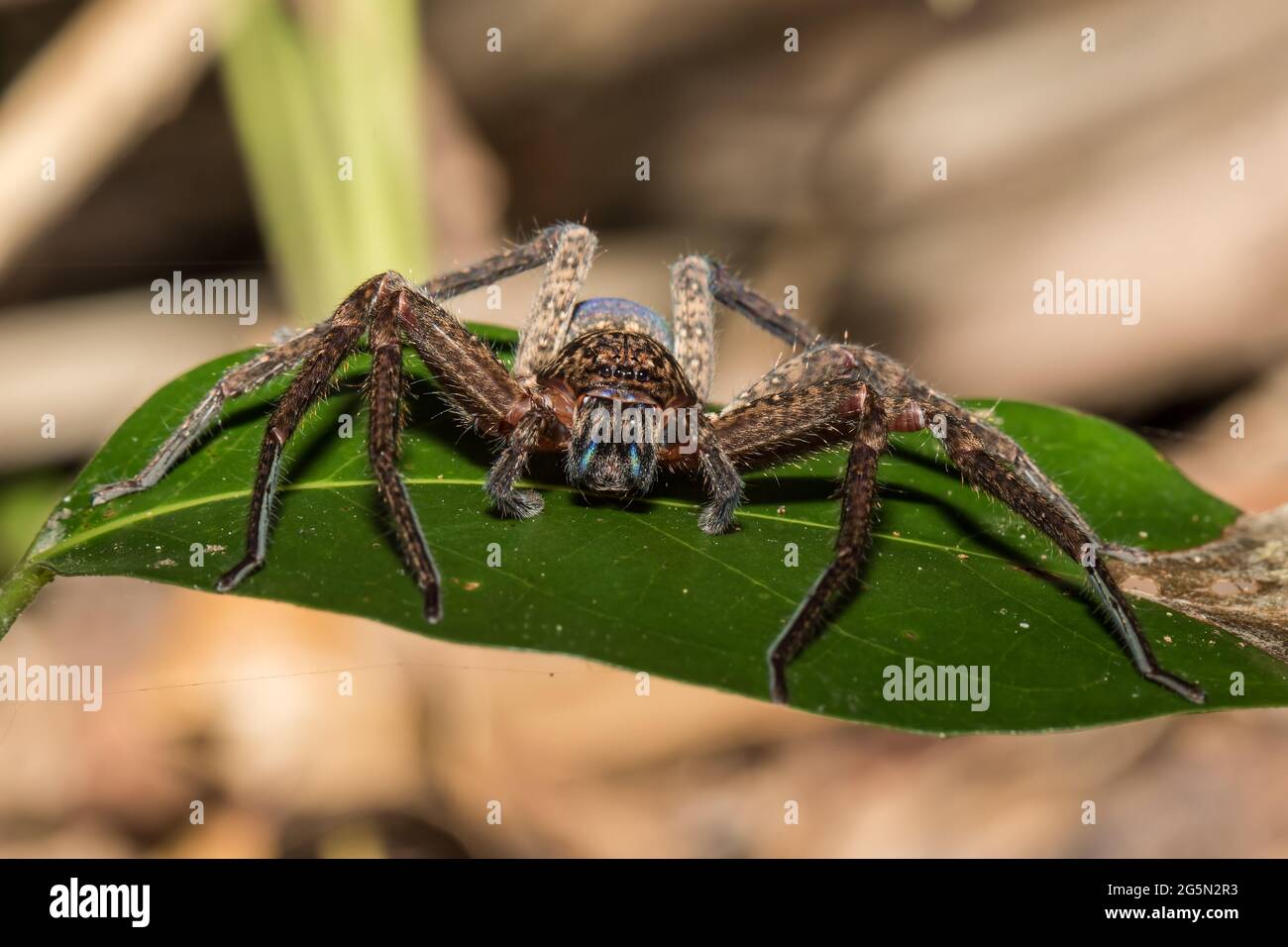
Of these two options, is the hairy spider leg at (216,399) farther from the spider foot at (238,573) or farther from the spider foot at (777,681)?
the spider foot at (777,681)

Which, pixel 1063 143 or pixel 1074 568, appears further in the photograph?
pixel 1063 143

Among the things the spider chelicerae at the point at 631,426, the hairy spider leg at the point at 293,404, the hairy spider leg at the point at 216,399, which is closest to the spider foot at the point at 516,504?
the spider chelicerae at the point at 631,426

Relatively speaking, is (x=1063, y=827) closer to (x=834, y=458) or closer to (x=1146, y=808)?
(x=1146, y=808)

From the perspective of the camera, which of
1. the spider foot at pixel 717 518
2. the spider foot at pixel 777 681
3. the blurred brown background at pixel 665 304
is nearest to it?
the spider foot at pixel 777 681

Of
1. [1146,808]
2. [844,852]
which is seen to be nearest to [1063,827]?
[1146,808]

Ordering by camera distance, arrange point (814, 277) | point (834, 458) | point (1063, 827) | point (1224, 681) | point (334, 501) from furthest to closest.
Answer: point (814, 277)
point (1063, 827)
point (834, 458)
point (334, 501)
point (1224, 681)

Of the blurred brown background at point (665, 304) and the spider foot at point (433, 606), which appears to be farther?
the blurred brown background at point (665, 304)
